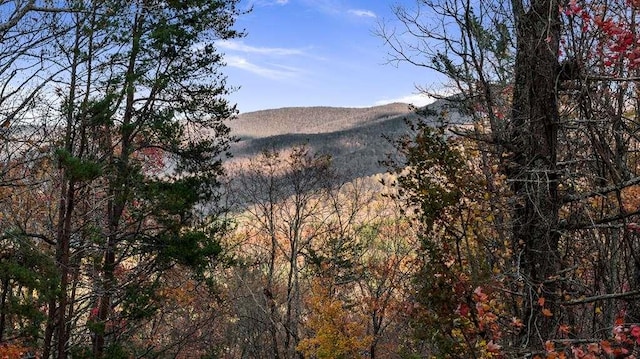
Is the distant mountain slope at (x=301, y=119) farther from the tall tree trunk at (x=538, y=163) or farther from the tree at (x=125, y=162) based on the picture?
the tall tree trunk at (x=538, y=163)

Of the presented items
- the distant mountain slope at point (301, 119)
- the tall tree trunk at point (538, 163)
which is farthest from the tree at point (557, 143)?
the distant mountain slope at point (301, 119)

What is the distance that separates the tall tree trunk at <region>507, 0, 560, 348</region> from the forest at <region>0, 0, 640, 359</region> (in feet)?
0.07

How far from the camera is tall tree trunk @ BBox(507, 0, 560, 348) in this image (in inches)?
186

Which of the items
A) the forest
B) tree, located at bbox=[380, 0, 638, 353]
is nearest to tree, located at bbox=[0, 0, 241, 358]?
the forest

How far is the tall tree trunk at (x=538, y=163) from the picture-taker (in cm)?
473

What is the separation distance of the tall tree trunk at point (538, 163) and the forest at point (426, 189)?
0.07ft

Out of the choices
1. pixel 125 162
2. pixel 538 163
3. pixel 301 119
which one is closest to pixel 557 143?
pixel 538 163

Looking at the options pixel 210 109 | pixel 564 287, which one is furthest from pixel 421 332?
pixel 210 109

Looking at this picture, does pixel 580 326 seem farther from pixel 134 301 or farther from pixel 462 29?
pixel 134 301

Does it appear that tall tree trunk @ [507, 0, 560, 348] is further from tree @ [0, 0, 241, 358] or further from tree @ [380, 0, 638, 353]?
tree @ [0, 0, 241, 358]

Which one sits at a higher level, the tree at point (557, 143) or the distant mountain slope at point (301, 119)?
the distant mountain slope at point (301, 119)

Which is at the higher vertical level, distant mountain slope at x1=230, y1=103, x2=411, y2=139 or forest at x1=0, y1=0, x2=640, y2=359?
distant mountain slope at x1=230, y1=103, x2=411, y2=139

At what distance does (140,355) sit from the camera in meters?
10.4

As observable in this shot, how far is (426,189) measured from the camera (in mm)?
5465
